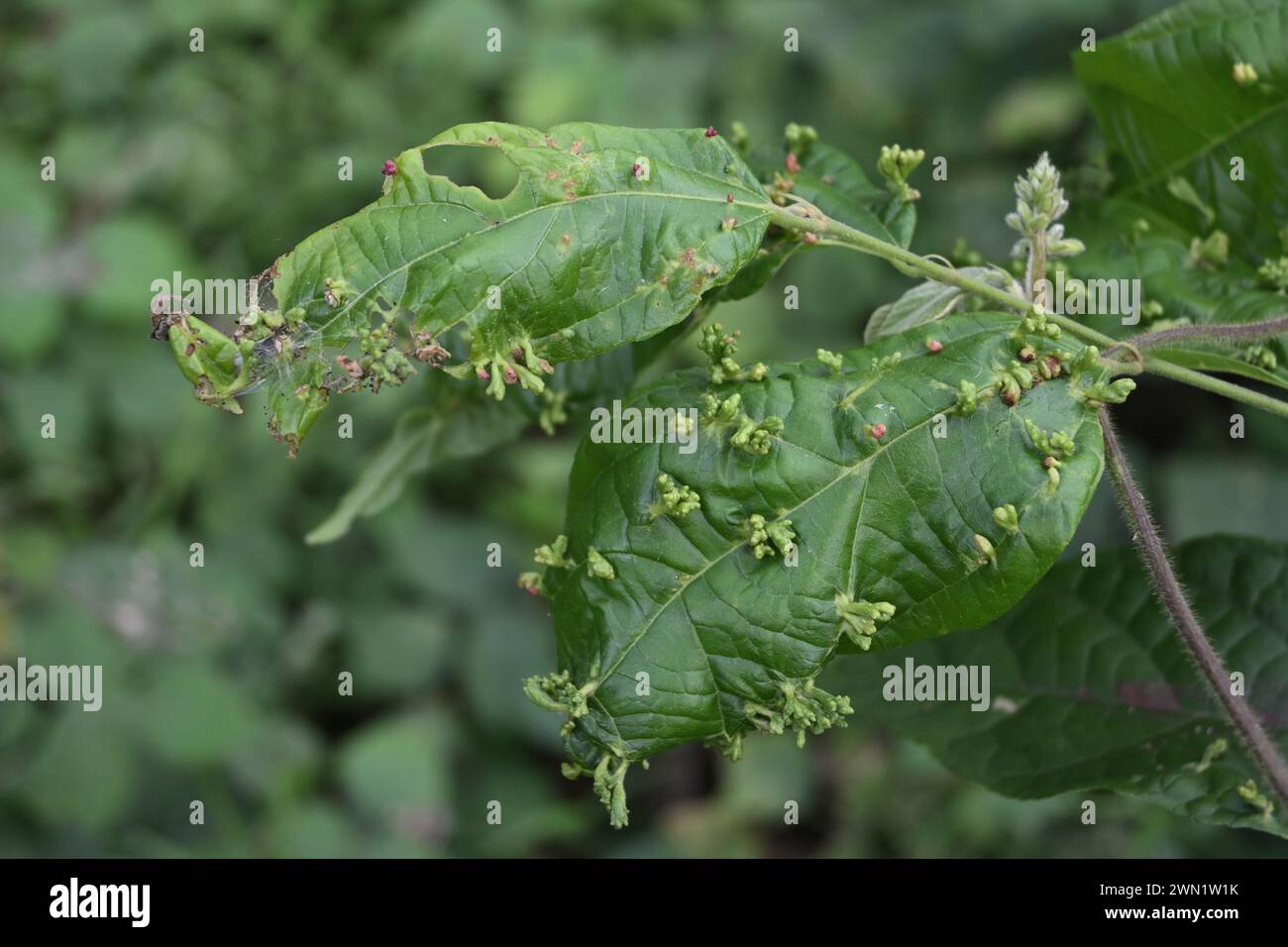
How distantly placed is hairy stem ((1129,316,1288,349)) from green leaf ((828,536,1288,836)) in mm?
686

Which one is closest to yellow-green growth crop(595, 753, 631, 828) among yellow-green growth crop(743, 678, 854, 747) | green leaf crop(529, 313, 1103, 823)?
green leaf crop(529, 313, 1103, 823)

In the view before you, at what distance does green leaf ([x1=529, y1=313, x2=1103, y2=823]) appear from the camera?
1.61m

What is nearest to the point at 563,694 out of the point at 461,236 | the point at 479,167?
the point at 461,236

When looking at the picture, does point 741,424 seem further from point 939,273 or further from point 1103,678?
point 1103,678

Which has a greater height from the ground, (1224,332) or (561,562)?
(1224,332)

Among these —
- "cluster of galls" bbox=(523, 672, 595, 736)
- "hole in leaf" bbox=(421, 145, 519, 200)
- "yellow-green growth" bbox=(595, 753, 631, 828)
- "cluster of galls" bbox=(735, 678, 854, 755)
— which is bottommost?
"yellow-green growth" bbox=(595, 753, 631, 828)

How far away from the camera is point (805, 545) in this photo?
1.62m

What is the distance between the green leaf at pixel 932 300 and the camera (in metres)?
1.83

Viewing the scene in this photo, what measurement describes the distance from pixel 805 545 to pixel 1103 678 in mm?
1015

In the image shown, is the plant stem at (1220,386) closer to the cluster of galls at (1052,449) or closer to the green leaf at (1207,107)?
the cluster of galls at (1052,449)

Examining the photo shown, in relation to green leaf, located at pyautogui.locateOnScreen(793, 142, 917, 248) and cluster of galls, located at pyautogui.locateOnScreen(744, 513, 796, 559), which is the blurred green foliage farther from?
cluster of galls, located at pyautogui.locateOnScreen(744, 513, 796, 559)

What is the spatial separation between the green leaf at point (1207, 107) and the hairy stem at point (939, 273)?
21.9 inches

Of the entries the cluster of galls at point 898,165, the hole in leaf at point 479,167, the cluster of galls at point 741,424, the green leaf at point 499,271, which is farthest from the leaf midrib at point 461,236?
the hole in leaf at point 479,167

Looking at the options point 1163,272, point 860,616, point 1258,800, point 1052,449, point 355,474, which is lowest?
point 1258,800
